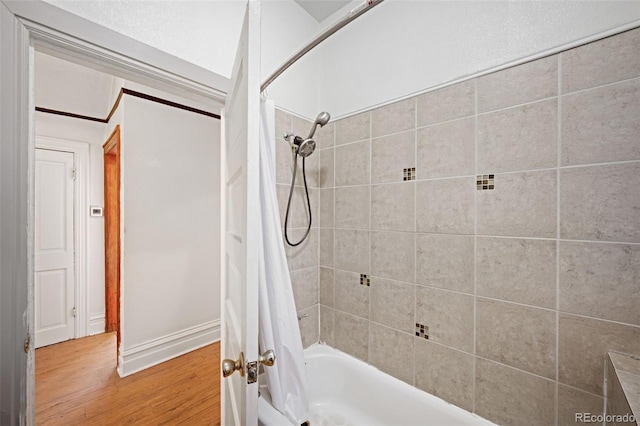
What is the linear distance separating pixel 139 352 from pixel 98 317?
1126 millimetres

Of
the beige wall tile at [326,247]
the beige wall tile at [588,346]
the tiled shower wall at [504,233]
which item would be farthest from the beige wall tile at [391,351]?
the beige wall tile at [588,346]

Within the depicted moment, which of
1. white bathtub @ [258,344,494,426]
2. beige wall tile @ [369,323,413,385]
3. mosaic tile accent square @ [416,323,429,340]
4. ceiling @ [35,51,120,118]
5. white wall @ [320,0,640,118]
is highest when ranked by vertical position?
ceiling @ [35,51,120,118]

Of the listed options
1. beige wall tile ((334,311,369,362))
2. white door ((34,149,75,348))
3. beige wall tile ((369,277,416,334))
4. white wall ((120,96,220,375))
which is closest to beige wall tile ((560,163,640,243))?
beige wall tile ((369,277,416,334))

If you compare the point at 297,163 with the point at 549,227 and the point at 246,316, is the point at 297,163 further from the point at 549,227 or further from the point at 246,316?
the point at 549,227

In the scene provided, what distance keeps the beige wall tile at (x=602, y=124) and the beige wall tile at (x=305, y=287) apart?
1300 millimetres

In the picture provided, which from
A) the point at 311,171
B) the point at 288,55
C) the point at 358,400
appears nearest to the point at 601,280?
the point at 358,400

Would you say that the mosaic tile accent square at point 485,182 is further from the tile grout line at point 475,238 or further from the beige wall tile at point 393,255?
the beige wall tile at point 393,255

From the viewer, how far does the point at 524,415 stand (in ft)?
3.14

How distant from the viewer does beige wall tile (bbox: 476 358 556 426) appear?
3.01 ft

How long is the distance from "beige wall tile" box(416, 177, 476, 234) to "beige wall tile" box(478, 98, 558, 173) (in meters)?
0.11

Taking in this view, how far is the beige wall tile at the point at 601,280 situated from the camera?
787mm

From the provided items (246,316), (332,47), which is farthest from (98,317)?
(332,47)

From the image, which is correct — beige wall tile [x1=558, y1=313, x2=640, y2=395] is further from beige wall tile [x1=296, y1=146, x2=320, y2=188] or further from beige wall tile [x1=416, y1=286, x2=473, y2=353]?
beige wall tile [x1=296, y1=146, x2=320, y2=188]

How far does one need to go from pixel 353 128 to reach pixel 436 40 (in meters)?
0.56
